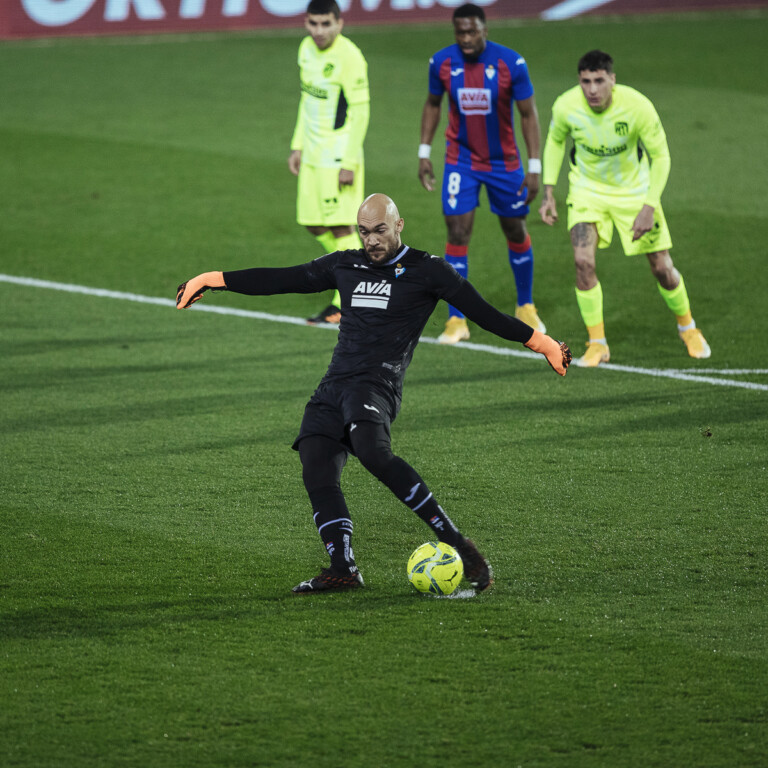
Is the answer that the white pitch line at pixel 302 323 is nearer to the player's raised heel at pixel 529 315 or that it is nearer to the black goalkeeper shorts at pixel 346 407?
the player's raised heel at pixel 529 315

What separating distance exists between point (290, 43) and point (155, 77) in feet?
9.80

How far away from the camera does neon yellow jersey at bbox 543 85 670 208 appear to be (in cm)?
860

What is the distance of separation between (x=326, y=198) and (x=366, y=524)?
4321 mm

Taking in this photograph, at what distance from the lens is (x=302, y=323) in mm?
10297

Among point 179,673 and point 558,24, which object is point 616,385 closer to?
point 179,673

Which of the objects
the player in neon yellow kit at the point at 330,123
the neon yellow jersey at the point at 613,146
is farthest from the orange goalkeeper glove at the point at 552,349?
the player in neon yellow kit at the point at 330,123

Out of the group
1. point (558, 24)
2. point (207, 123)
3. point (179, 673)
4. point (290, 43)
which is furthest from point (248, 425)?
point (558, 24)

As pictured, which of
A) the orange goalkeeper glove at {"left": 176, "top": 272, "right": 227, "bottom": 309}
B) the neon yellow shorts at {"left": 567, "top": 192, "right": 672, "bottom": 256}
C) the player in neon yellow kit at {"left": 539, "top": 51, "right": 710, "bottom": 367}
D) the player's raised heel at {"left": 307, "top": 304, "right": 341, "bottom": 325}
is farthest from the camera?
the player's raised heel at {"left": 307, "top": 304, "right": 341, "bottom": 325}

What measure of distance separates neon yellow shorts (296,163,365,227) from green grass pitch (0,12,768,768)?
0.89 metres

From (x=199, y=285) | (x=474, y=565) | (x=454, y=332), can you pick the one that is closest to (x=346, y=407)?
(x=474, y=565)

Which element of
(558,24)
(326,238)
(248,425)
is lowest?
(248,425)

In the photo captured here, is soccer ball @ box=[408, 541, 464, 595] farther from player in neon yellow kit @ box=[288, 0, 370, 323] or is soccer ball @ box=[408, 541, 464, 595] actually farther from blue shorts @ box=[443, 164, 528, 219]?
player in neon yellow kit @ box=[288, 0, 370, 323]

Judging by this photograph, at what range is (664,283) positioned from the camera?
9078 mm

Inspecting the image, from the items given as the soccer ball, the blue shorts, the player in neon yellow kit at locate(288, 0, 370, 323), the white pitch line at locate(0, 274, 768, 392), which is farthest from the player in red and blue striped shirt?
the soccer ball
